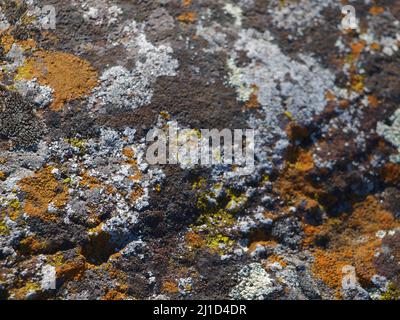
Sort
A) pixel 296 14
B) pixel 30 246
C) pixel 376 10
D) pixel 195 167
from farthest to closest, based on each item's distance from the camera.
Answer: pixel 376 10, pixel 296 14, pixel 195 167, pixel 30 246

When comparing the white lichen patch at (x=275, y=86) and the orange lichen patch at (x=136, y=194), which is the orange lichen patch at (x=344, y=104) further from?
the orange lichen patch at (x=136, y=194)

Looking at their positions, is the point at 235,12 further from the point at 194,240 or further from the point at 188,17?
the point at 194,240

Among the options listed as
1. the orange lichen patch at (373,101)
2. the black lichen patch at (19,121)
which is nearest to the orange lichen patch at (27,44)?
the black lichen patch at (19,121)

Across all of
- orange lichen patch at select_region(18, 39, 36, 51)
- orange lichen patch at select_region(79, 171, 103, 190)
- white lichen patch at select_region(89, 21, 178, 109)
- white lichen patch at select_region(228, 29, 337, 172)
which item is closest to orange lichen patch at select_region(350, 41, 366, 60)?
white lichen patch at select_region(228, 29, 337, 172)

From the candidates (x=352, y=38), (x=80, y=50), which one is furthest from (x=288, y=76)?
(x=80, y=50)

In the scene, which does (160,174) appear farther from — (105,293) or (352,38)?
(352,38)

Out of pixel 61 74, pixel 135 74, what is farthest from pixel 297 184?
pixel 61 74

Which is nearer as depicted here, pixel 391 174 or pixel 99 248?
pixel 99 248
